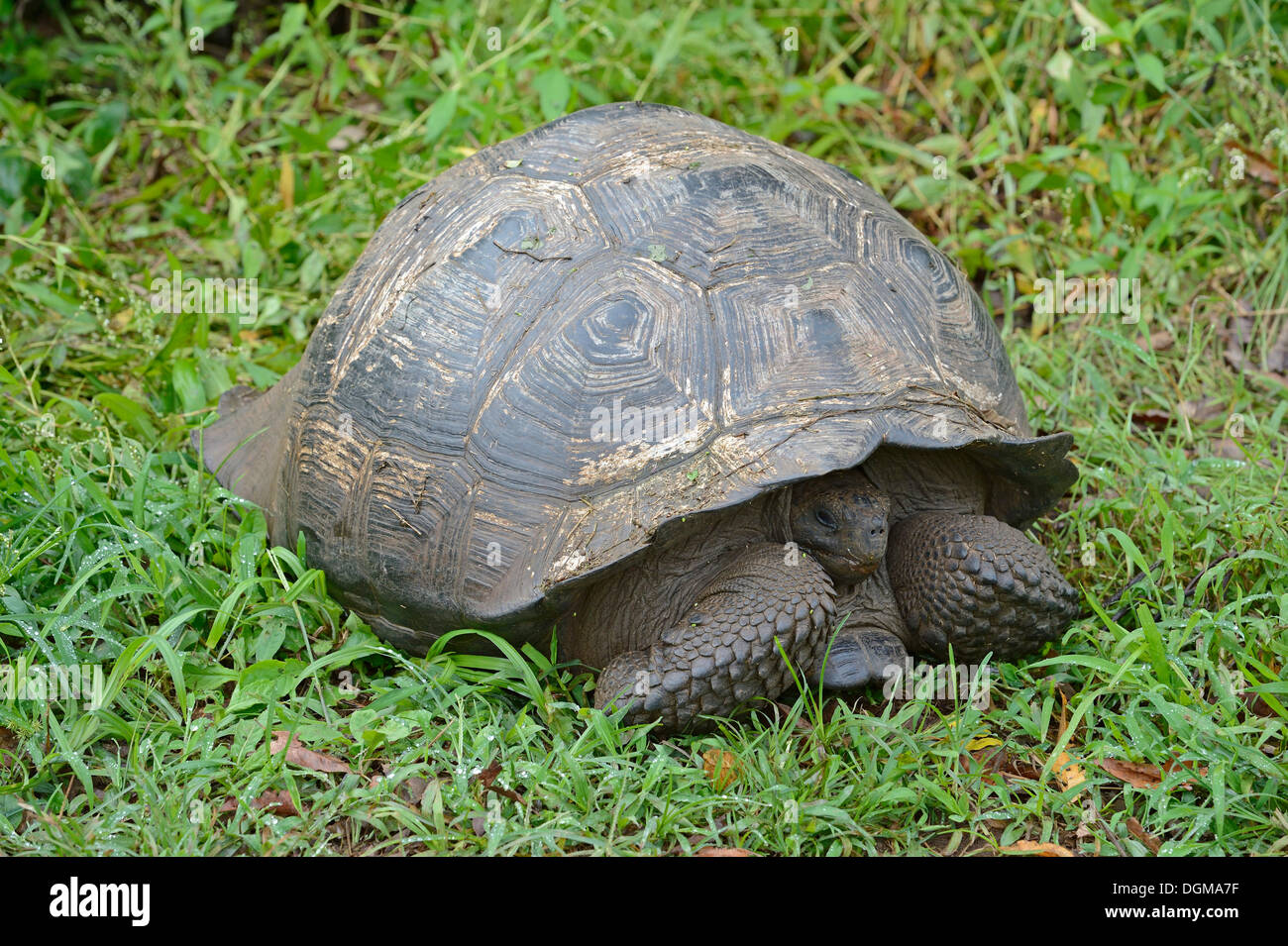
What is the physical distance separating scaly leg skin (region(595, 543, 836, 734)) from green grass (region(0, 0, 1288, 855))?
0.11 metres

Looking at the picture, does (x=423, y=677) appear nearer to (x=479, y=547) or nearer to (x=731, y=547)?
(x=479, y=547)

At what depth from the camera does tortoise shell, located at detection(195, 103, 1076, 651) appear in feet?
9.84

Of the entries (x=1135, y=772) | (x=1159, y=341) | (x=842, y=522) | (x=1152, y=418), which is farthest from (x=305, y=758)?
(x=1159, y=341)

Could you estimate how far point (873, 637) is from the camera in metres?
3.30

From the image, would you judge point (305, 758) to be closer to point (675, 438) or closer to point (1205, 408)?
point (675, 438)

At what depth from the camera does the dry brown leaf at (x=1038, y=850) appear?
281 cm

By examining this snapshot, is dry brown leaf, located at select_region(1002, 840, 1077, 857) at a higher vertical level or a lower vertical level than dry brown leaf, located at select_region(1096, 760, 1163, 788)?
lower

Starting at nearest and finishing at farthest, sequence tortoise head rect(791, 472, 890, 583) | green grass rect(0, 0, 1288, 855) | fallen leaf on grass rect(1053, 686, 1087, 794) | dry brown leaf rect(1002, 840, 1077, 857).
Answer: dry brown leaf rect(1002, 840, 1077, 857) → green grass rect(0, 0, 1288, 855) → fallen leaf on grass rect(1053, 686, 1087, 794) → tortoise head rect(791, 472, 890, 583)

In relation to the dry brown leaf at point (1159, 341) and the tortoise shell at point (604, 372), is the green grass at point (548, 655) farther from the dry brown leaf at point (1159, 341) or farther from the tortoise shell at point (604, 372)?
the tortoise shell at point (604, 372)

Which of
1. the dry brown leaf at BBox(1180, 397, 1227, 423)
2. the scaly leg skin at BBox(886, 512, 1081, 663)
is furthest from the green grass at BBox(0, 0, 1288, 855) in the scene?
the scaly leg skin at BBox(886, 512, 1081, 663)

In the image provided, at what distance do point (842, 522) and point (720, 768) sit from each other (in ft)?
→ 2.45

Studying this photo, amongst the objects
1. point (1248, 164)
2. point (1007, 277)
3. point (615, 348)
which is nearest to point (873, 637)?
point (615, 348)

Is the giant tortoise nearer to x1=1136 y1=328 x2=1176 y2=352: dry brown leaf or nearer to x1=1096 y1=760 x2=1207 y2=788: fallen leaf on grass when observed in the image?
x1=1096 y1=760 x2=1207 y2=788: fallen leaf on grass

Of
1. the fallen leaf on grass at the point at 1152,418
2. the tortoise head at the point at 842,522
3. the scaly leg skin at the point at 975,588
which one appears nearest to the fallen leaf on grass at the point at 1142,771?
the scaly leg skin at the point at 975,588
